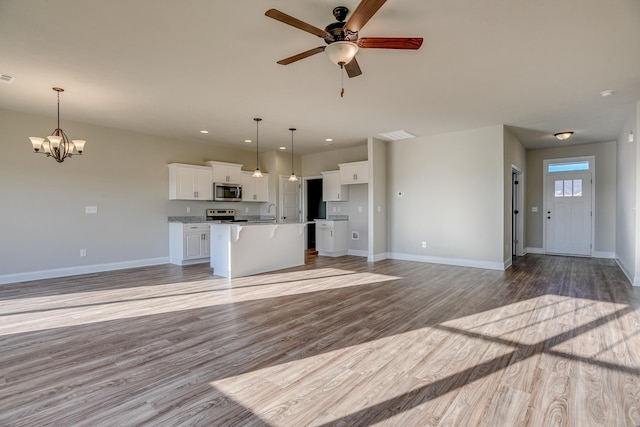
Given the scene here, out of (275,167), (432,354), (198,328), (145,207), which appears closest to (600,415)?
(432,354)

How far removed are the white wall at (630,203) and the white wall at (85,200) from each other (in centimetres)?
780

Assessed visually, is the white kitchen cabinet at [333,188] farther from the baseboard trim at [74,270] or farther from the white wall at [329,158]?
the baseboard trim at [74,270]

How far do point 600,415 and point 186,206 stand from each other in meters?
7.10

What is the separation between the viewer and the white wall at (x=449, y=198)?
6012 millimetres

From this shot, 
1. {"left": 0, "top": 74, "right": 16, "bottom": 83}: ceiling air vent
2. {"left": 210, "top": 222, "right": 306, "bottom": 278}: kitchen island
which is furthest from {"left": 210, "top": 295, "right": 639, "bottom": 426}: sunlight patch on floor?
{"left": 0, "top": 74, "right": 16, "bottom": 83}: ceiling air vent

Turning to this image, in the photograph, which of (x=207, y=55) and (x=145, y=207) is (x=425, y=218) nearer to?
(x=207, y=55)

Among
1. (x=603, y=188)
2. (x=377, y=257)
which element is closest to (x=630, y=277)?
(x=603, y=188)

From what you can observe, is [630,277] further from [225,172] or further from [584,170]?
[225,172]

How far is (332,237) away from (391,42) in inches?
217

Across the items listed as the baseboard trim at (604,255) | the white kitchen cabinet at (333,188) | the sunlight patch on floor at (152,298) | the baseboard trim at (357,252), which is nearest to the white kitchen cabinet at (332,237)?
the baseboard trim at (357,252)

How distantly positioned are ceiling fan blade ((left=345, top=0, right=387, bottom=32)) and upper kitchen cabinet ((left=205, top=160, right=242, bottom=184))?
5.65m

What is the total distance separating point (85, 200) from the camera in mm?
5742

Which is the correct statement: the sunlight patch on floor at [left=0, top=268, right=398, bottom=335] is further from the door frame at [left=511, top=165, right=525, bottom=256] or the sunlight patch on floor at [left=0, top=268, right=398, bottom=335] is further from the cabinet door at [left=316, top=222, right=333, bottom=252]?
the door frame at [left=511, top=165, right=525, bottom=256]

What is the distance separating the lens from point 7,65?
345 cm
